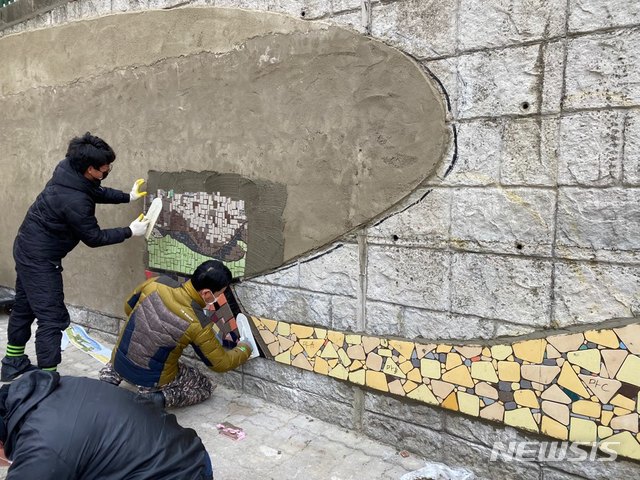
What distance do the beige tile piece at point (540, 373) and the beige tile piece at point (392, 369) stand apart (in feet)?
2.22

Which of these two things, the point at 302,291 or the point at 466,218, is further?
the point at 302,291

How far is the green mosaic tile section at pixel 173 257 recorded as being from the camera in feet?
12.7

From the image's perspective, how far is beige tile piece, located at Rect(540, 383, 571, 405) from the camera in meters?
2.46

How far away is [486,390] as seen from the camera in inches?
105

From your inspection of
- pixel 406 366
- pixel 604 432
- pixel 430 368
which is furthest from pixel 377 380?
pixel 604 432

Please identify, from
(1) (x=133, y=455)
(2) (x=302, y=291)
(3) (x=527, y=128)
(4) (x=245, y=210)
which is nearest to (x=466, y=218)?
(3) (x=527, y=128)

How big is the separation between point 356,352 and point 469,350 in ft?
2.34

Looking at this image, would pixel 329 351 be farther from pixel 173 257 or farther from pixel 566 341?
pixel 173 257

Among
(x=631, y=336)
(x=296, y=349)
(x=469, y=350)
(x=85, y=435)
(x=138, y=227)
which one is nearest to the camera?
(x=85, y=435)

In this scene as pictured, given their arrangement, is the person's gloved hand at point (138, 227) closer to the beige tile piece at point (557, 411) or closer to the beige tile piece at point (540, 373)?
the beige tile piece at point (540, 373)

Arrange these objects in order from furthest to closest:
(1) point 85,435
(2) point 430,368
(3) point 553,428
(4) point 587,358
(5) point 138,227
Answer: (5) point 138,227 → (2) point 430,368 → (3) point 553,428 → (4) point 587,358 → (1) point 85,435

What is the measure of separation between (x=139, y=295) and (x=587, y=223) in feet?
9.01

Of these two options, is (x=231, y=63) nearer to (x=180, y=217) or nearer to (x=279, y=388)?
(x=180, y=217)

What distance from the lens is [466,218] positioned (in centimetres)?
268
